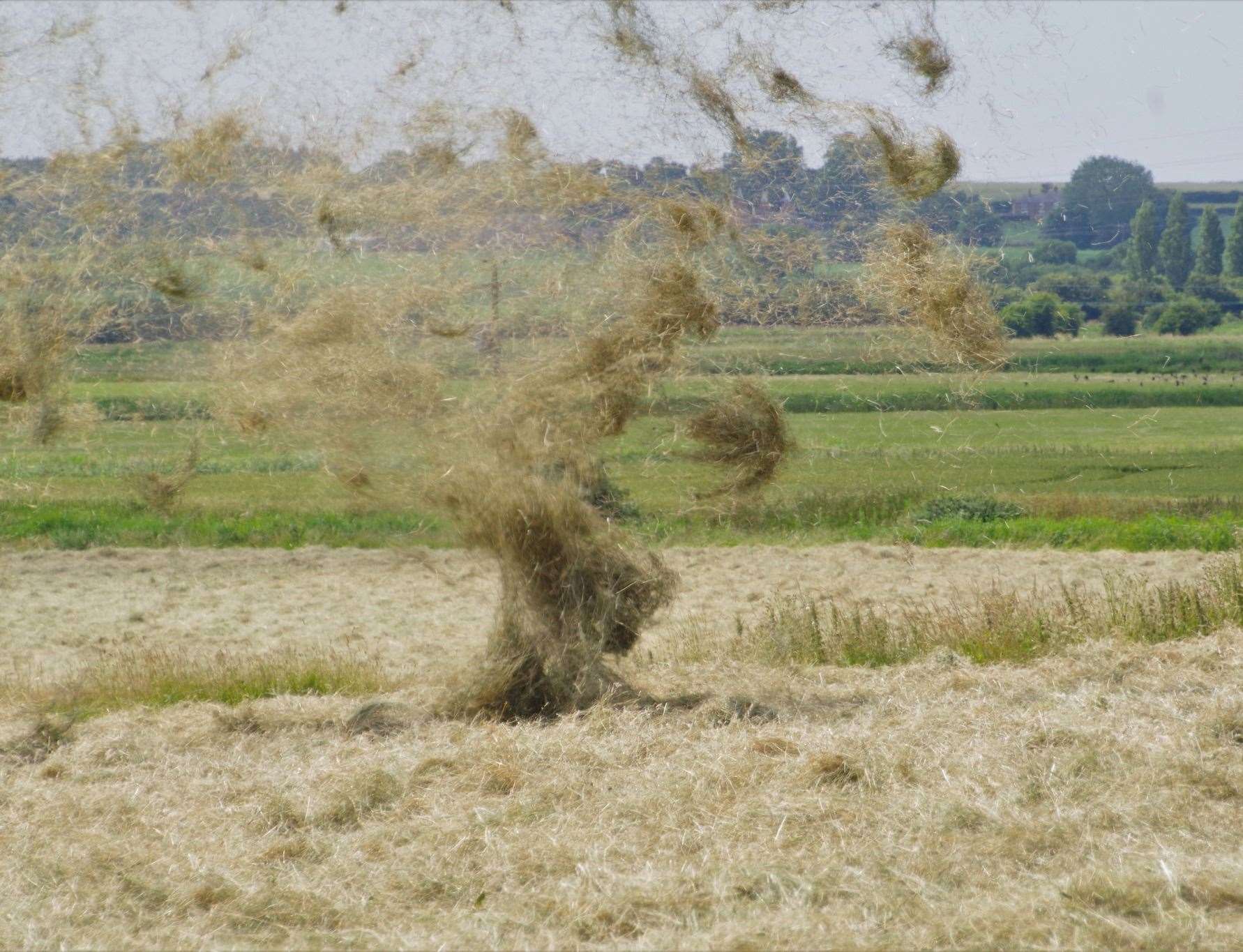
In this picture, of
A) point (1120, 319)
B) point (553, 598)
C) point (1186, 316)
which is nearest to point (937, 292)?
point (553, 598)

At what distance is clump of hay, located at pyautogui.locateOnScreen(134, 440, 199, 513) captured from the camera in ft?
28.0

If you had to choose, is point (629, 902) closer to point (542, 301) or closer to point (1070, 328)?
point (542, 301)

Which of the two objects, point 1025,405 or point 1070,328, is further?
point 1025,405

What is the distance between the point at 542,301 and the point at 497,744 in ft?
8.32

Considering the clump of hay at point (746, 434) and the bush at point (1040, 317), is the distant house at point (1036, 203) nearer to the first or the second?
the bush at point (1040, 317)

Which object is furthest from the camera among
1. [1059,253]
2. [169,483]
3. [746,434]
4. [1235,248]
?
[1235,248]

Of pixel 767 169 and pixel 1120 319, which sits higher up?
pixel 767 169

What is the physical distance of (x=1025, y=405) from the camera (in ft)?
99.5

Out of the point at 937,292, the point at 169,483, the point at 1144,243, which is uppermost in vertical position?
the point at 1144,243

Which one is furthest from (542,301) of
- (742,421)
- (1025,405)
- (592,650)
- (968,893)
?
(1025,405)

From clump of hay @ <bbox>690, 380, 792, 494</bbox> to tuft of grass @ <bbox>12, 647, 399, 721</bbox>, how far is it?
295cm

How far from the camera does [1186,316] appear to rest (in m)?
24.9

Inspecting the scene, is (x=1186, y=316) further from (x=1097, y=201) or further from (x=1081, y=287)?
(x=1097, y=201)

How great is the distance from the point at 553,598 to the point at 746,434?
1451mm
